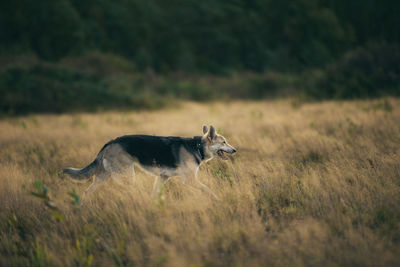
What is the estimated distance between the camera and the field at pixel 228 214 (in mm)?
3312

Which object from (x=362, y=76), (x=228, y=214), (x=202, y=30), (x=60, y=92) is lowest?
(x=228, y=214)

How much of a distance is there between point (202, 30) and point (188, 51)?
477 centimetres

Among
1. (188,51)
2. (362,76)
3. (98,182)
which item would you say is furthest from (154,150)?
(188,51)

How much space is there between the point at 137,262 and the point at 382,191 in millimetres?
3796

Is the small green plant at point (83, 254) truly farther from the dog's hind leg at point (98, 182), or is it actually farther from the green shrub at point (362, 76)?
the green shrub at point (362, 76)

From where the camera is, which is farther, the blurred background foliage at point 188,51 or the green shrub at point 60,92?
the blurred background foliage at point 188,51

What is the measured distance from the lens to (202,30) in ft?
146

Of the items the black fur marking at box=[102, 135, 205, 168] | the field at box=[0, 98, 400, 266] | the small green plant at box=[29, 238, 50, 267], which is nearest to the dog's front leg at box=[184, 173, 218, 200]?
the field at box=[0, 98, 400, 266]

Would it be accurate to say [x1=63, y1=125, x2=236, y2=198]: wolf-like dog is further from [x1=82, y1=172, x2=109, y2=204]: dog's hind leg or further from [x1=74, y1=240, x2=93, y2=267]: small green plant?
[x1=74, y1=240, x2=93, y2=267]: small green plant

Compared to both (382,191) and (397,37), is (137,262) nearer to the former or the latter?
(382,191)

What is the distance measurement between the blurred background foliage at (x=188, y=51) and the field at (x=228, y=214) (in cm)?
1248

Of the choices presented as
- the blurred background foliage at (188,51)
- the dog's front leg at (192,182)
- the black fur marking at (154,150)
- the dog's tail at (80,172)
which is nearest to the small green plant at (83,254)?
the dog's tail at (80,172)

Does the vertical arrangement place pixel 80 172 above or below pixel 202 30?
below

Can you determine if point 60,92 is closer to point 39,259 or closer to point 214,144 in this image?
point 214,144
